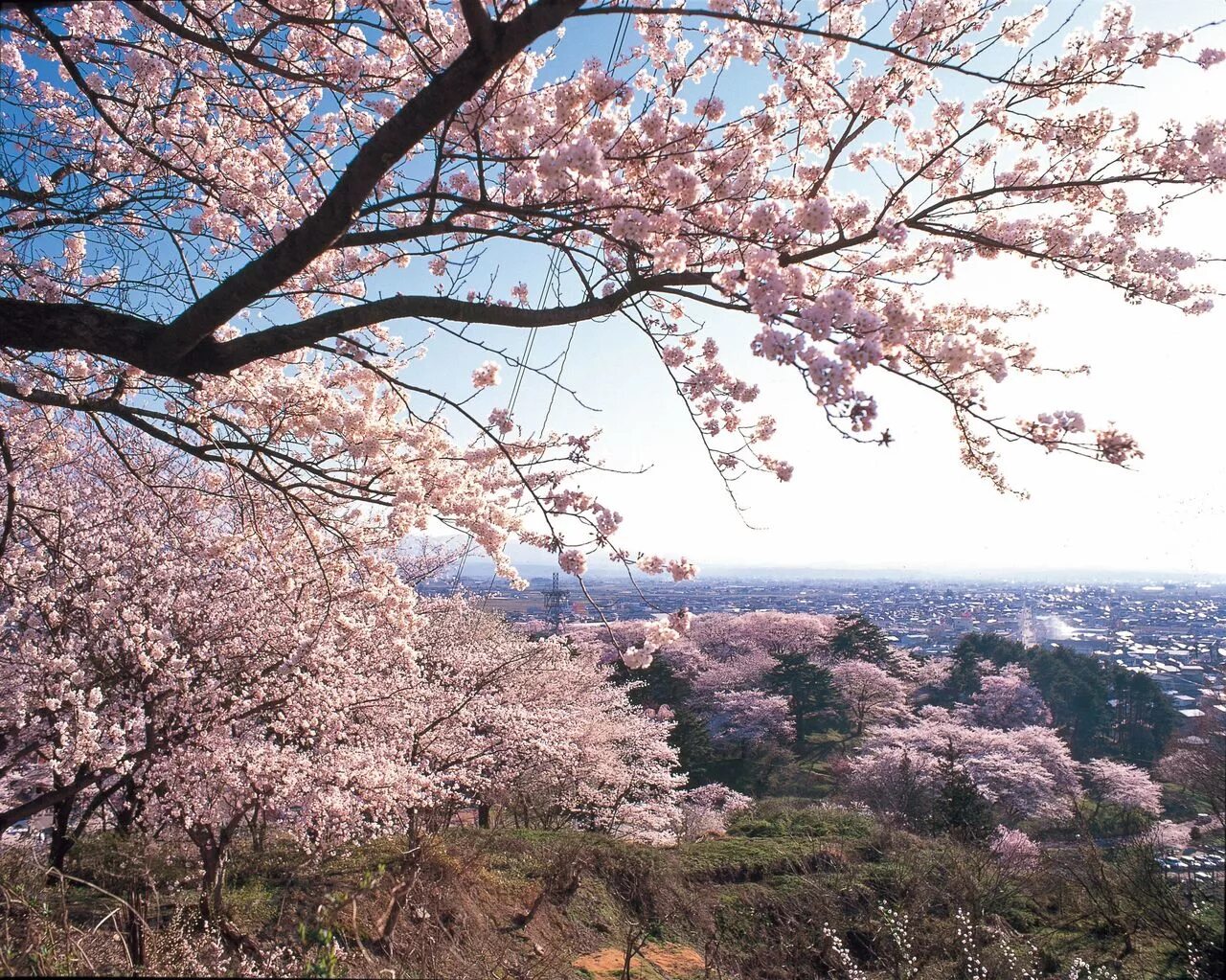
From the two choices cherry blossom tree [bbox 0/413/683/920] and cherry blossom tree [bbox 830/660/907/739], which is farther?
cherry blossom tree [bbox 830/660/907/739]

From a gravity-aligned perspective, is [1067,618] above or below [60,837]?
below

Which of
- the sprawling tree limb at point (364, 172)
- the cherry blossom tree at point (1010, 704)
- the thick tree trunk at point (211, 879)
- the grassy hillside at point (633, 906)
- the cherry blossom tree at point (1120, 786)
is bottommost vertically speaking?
the cherry blossom tree at point (1120, 786)

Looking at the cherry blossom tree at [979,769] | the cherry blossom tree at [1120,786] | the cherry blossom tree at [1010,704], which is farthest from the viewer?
the cherry blossom tree at [1010,704]

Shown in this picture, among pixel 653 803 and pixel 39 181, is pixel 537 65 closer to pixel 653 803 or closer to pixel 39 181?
pixel 39 181

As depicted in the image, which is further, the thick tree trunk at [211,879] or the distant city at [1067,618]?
the distant city at [1067,618]

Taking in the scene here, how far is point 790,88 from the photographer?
362 cm

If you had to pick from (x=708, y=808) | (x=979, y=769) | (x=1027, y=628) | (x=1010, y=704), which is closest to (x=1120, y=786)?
(x=979, y=769)

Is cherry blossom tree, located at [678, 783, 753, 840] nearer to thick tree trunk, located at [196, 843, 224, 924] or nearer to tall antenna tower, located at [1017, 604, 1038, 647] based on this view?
thick tree trunk, located at [196, 843, 224, 924]

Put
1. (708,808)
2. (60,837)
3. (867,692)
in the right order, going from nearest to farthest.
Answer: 1. (60,837)
2. (708,808)
3. (867,692)

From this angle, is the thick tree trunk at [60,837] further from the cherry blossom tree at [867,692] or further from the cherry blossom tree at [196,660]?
the cherry blossom tree at [867,692]

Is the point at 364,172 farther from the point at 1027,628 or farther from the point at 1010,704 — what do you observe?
the point at 1027,628

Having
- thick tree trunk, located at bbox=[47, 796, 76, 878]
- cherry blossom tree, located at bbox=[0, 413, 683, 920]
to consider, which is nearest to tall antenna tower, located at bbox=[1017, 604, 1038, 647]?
cherry blossom tree, located at bbox=[0, 413, 683, 920]

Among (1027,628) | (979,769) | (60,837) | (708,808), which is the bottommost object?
(708,808)

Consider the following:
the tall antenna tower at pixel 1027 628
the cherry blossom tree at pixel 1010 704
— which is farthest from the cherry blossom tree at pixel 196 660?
the tall antenna tower at pixel 1027 628
